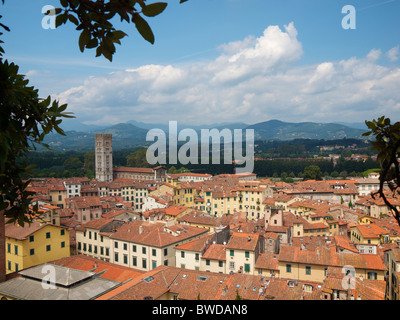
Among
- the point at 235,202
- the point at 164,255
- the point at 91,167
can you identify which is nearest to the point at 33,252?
the point at 164,255

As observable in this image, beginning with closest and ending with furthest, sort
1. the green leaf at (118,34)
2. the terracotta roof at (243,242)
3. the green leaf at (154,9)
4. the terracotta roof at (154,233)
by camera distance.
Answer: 1. the green leaf at (154,9)
2. the green leaf at (118,34)
3. the terracotta roof at (243,242)
4. the terracotta roof at (154,233)

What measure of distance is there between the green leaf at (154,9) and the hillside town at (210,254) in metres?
1.83

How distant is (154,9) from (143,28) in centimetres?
8

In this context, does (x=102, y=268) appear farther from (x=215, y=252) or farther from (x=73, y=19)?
(x=73, y=19)

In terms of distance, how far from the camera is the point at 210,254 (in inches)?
722

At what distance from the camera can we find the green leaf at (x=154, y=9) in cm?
114

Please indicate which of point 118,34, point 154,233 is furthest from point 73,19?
point 154,233

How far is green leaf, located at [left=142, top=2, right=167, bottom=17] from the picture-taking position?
114cm

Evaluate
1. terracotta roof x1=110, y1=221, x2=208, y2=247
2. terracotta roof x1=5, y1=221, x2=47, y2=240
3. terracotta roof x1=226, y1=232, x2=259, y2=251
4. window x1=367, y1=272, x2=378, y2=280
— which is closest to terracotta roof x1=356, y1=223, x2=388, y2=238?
window x1=367, y1=272, x2=378, y2=280

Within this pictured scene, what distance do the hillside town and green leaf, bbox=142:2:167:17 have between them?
1.83m

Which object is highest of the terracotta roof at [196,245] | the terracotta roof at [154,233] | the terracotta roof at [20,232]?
the terracotta roof at [20,232]

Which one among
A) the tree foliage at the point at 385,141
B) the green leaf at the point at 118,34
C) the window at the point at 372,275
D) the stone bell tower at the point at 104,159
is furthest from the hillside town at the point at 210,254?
the stone bell tower at the point at 104,159

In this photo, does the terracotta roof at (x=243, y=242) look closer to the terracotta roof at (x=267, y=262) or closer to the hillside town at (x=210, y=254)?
the hillside town at (x=210, y=254)
